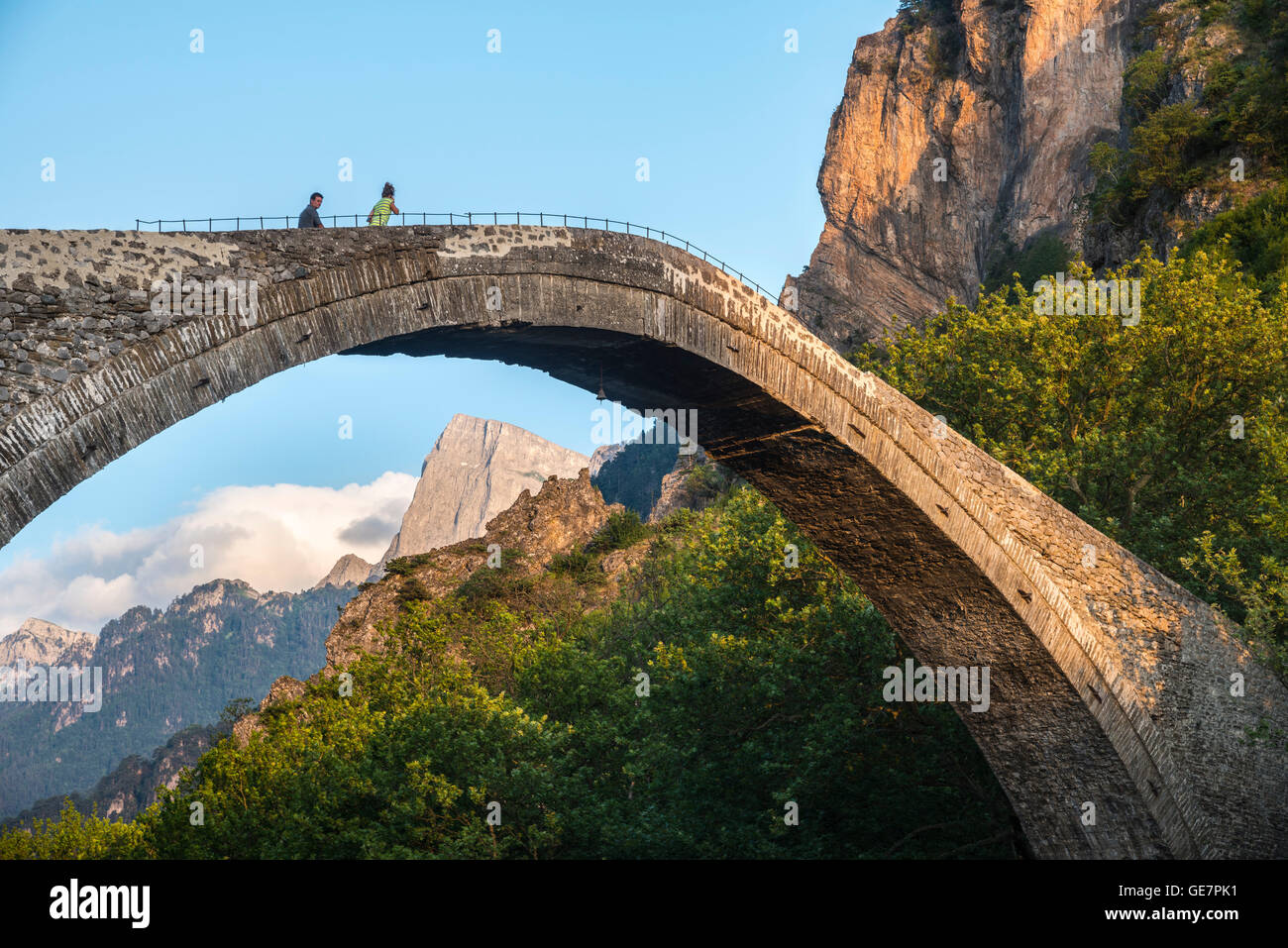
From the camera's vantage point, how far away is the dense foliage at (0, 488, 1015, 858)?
52.0 feet

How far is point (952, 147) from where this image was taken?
7306cm

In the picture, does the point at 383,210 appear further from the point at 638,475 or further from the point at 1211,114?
the point at 638,475

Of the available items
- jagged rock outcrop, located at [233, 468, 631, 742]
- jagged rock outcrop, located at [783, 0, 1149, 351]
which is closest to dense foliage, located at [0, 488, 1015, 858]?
jagged rock outcrop, located at [233, 468, 631, 742]

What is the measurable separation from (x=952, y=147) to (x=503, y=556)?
37.8 m

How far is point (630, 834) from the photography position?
17.7 metres

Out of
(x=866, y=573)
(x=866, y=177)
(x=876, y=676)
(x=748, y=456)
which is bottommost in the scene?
(x=876, y=676)

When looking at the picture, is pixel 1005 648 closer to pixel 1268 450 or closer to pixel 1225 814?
pixel 1225 814

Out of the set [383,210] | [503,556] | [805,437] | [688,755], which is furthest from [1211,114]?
[503,556]

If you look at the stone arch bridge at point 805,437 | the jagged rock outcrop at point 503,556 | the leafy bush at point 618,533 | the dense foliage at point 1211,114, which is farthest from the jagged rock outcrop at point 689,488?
the stone arch bridge at point 805,437

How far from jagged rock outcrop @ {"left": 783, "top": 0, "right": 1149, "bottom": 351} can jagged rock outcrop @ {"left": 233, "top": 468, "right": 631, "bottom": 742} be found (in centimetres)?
1873

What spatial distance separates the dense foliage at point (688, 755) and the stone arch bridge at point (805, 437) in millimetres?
2902
